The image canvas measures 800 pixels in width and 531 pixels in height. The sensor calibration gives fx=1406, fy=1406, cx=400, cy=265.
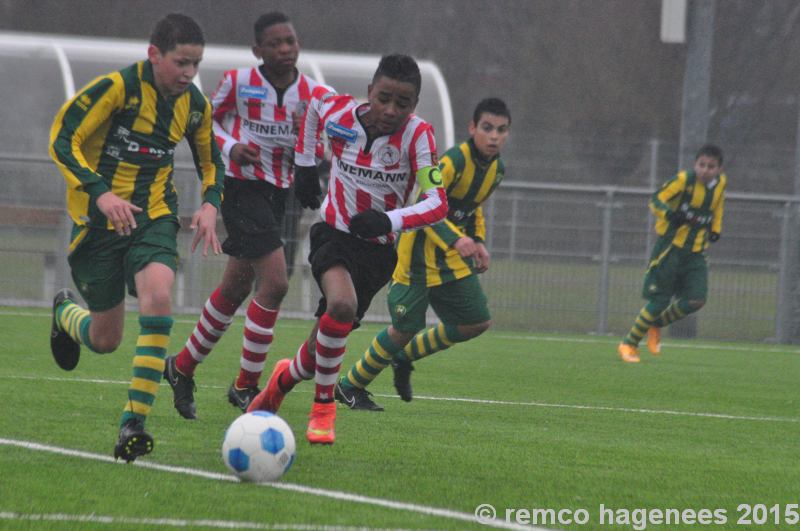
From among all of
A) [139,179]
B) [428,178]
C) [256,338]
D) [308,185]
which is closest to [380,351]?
[256,338]

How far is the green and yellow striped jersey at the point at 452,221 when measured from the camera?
26.1 ft

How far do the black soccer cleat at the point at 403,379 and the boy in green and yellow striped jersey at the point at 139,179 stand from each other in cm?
227

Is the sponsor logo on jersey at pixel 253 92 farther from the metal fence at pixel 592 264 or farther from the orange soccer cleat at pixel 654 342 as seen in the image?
the metal fence at pixel 592 264

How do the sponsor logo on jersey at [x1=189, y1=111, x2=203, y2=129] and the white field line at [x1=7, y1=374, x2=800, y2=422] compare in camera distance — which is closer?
the sponsor logo on jersey at [x1=189, y1=111, x2=203, y2=129]

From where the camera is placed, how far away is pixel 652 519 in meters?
4.86

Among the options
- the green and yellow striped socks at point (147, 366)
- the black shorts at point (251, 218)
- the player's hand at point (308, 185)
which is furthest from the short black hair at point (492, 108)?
the green and yellow striped socks at point (147, 366)

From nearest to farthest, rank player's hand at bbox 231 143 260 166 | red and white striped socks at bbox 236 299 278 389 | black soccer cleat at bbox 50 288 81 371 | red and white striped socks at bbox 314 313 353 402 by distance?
1. red and white striped socks at bbox 314 313 353 402
2. black soccer cleat at bbox 50 288 81 371
3. player's hand at bbox 231 143 260 166
4. red and white striped socks at bbox 236 299 278 389

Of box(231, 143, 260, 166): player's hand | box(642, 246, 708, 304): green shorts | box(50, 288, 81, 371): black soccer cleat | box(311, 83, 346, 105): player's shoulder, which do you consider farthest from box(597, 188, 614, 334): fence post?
box(50, 288, 81, 371): black soccer cleat

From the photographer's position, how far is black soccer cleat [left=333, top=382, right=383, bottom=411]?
25.3 feet

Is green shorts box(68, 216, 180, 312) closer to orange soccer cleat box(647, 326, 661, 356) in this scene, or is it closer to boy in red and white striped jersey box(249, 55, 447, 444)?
boy in red and white striped jersey box(249, 55, 447, 444)

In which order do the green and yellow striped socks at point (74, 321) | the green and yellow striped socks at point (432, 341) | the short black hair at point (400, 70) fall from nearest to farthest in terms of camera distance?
the short black hair at point (400, 70), the green and yellow striped socks at point (74, 321), the green and yellow striped socks at point (432, 341)

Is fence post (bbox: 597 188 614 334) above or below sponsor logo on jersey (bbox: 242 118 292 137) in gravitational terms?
below

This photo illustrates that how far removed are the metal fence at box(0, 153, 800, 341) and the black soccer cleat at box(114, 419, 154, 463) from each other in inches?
382

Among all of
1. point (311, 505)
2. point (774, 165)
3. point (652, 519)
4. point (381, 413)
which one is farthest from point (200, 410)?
point (774, 165)
